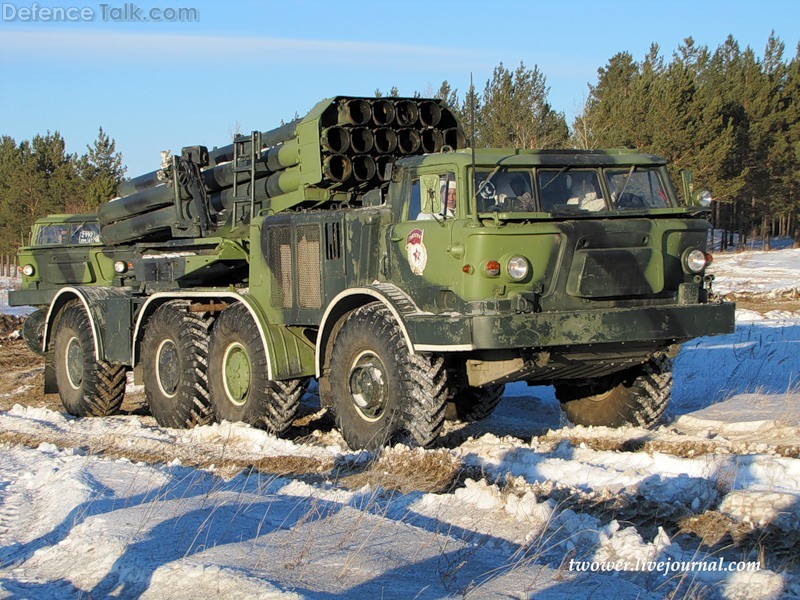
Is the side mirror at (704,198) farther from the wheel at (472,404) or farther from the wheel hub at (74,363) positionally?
the wheel hub at (74,363)

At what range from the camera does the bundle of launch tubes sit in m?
10.0

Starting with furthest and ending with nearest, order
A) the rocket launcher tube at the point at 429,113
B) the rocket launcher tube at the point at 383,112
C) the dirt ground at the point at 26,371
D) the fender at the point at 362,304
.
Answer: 1. the dirt ground at the point at 26,371
2. the rocket launcher tube at the point at 429,113
3. the rocket launcher tube at the point at 383,112
4. the fender at the point at 362,304

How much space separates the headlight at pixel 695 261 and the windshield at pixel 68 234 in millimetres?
11880

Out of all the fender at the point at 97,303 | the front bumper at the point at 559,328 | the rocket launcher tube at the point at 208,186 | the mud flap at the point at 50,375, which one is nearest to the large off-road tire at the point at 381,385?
the front bumper at the point at 559,328

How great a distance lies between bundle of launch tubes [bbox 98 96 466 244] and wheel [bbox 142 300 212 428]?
1.34 meters

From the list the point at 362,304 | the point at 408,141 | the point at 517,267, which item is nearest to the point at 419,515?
the point at 517,267

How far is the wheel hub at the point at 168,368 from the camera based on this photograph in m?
11.3

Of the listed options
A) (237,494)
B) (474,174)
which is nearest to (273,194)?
(474,174)

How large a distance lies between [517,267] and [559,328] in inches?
21.3

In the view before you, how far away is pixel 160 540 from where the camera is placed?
538cm

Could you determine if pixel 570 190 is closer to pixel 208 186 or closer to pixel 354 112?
pixel 354 112

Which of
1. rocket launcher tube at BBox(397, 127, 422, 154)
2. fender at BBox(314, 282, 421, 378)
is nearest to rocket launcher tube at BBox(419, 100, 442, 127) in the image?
rocket launcher tube at BBox(397, 127, 422, 154)

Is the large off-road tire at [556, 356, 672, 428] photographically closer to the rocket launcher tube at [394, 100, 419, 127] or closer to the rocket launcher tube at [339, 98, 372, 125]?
the rocket launcher tube at [394, 100, 419, 127]

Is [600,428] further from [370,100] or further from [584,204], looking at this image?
[370,100]
